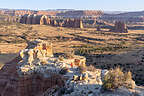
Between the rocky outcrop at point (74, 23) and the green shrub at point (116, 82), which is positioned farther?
the rocky outcrop at point (74, 23)

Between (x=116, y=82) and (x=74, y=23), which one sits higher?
(x=116, y=82)

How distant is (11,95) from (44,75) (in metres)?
2.55

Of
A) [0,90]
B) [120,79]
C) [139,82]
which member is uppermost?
[120,79]

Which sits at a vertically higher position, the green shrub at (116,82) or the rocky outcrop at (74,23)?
the green shrub at (116,82)

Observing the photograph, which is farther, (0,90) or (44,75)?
(0,90)

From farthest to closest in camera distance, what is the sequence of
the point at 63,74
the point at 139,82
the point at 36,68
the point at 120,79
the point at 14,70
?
the point at 139,82
the point at 14,70
the point at 36,68
the point at 63,74
the point at 120,79

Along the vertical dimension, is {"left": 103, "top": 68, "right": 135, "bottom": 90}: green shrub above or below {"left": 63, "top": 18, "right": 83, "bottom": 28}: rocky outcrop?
above

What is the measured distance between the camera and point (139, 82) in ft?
71.4

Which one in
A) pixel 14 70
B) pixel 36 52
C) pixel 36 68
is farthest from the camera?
pixel 36 52

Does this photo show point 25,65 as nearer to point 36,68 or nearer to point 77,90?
point 36,68

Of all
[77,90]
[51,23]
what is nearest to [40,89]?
[77,90]

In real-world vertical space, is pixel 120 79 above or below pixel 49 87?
above

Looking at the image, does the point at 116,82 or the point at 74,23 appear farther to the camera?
the point at 74,23

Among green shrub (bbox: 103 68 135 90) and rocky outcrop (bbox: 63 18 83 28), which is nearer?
green shrub (bbox: 103 68 135 90)
